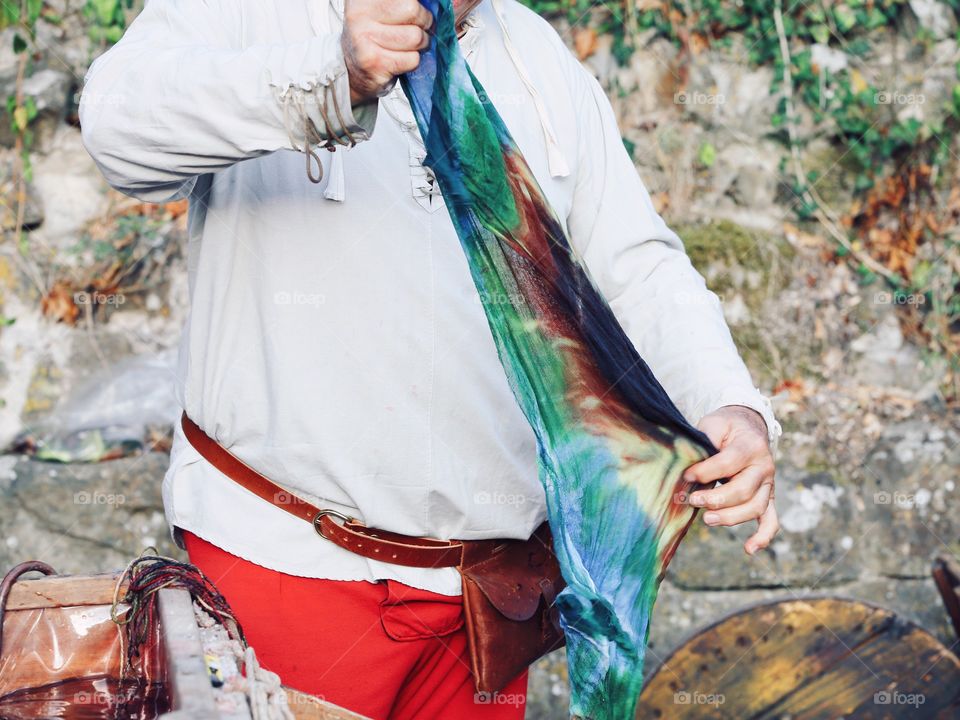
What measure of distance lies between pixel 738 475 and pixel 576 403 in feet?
1.00

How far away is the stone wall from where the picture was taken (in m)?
3.75

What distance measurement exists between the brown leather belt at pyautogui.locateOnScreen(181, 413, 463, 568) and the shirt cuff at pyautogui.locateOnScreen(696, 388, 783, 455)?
54cm

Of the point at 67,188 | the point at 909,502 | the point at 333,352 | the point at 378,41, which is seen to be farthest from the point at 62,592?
the point at 909,502

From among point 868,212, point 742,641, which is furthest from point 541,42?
point 868,212

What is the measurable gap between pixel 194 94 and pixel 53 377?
2.64 metres

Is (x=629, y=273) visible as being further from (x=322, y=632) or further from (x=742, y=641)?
(x=742, y=641)

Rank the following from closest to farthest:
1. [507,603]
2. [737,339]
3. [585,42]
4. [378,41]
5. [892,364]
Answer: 1. [378,41]
2. [507,603]
3. [737,339]
4. [892,364]
5. [585,42]

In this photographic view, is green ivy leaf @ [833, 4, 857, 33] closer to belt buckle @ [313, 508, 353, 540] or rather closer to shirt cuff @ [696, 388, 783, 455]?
shirt cuff @ [696, 388, 783, 455]

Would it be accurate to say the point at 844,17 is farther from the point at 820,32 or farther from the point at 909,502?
the point at 909,502

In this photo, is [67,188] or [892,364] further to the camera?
[892,364]

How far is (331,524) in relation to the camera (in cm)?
185

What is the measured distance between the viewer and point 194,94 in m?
1.52

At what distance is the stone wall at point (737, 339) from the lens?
12.3 ft

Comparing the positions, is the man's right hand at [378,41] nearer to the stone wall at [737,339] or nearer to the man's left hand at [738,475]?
the man's left hand at [738,475]
